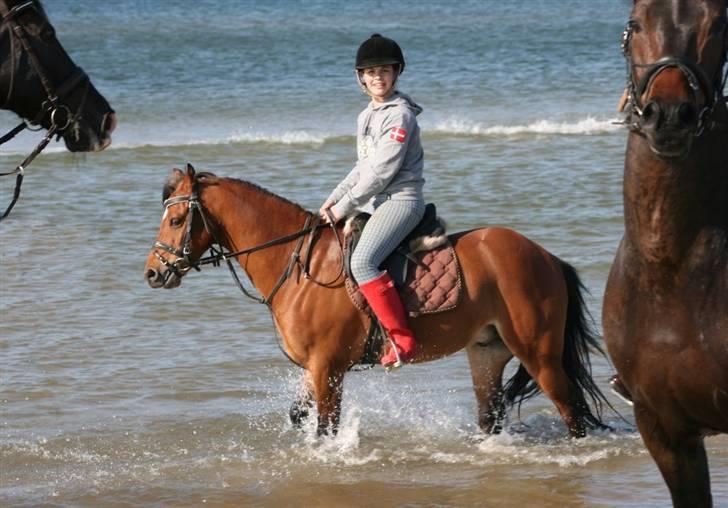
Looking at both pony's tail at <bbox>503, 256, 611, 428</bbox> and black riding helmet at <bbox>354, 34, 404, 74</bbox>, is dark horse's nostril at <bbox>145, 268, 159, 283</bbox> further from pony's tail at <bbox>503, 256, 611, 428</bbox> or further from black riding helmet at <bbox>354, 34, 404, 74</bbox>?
pony's tail at <bbox>503, 256, 611, 428</bbox>

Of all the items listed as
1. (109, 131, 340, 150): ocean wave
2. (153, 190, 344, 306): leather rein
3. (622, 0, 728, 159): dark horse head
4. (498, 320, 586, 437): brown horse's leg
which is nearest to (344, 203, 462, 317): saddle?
(153, 190, 344, 306): leather rein

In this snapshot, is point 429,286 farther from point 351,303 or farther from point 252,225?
point 252,225

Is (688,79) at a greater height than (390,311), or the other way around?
(688,79)

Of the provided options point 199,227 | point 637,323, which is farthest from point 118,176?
point 637,323

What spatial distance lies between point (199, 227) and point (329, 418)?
1.11 meters

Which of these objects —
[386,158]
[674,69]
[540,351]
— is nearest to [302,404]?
[540,351]

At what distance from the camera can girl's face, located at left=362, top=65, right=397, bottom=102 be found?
6.31 m

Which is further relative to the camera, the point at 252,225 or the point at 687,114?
the point at 252,225

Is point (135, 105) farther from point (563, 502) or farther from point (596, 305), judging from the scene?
point (563, 502)

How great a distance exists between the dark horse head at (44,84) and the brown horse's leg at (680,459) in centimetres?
245

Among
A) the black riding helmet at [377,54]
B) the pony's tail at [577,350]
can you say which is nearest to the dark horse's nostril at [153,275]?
the black riding helmet at [377,54]

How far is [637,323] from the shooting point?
13.3 ft

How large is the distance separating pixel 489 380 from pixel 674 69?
3557 mm

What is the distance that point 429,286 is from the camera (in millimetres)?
6461
